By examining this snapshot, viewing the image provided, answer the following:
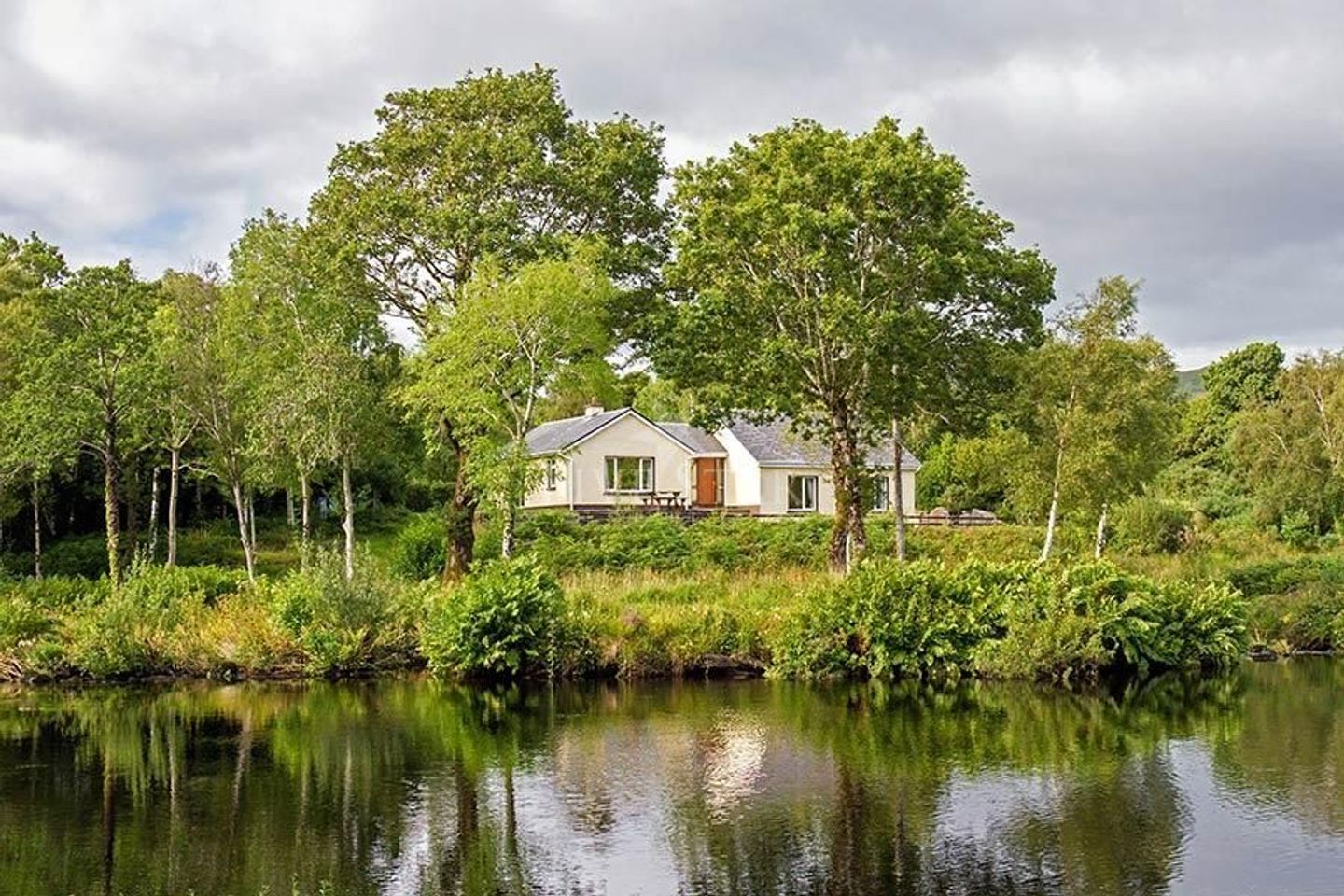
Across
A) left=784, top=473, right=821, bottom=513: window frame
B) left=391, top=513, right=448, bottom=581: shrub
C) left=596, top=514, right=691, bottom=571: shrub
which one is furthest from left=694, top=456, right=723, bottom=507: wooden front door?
left=391, top=513, right=448, bottom=581: shrub

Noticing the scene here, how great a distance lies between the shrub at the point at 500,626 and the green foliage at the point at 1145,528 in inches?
852

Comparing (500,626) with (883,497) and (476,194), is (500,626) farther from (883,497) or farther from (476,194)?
(883,497)

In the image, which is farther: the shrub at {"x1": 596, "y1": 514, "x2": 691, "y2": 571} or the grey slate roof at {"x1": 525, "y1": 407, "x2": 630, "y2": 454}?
the grey slate roof at {"x1": 525, "y1": 407, "x2": 630, "y2": 454}

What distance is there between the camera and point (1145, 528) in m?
40.3

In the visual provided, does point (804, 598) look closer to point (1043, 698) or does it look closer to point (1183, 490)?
point (1043, 698)

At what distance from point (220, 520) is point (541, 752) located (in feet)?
110

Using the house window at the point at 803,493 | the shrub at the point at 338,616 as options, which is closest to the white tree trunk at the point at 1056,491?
the shrub at the point at 338,616

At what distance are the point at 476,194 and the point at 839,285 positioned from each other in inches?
378

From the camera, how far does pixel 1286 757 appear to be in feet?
52.1

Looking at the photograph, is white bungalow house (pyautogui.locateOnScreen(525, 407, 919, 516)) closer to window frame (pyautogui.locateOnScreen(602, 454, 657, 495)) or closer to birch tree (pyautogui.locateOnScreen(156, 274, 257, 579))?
window frame (pyautogui.locateOnScreen(602, 454, 657, 495))

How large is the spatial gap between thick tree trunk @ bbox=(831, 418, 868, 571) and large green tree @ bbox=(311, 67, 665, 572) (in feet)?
22.5

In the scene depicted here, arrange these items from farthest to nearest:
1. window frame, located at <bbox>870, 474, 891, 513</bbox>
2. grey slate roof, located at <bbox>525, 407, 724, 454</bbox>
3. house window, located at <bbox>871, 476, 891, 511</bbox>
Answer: house window, located at <bbox>871, 476, 891, 511</bbox> → window frame, located at <bbox>870, 474, 891, 513</bbox> → grey slate roof, located at <bbox>525, 407, 724, 454</bbox>

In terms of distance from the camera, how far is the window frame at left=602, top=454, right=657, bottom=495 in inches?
1987

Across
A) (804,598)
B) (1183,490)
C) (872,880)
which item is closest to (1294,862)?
(872,880)
